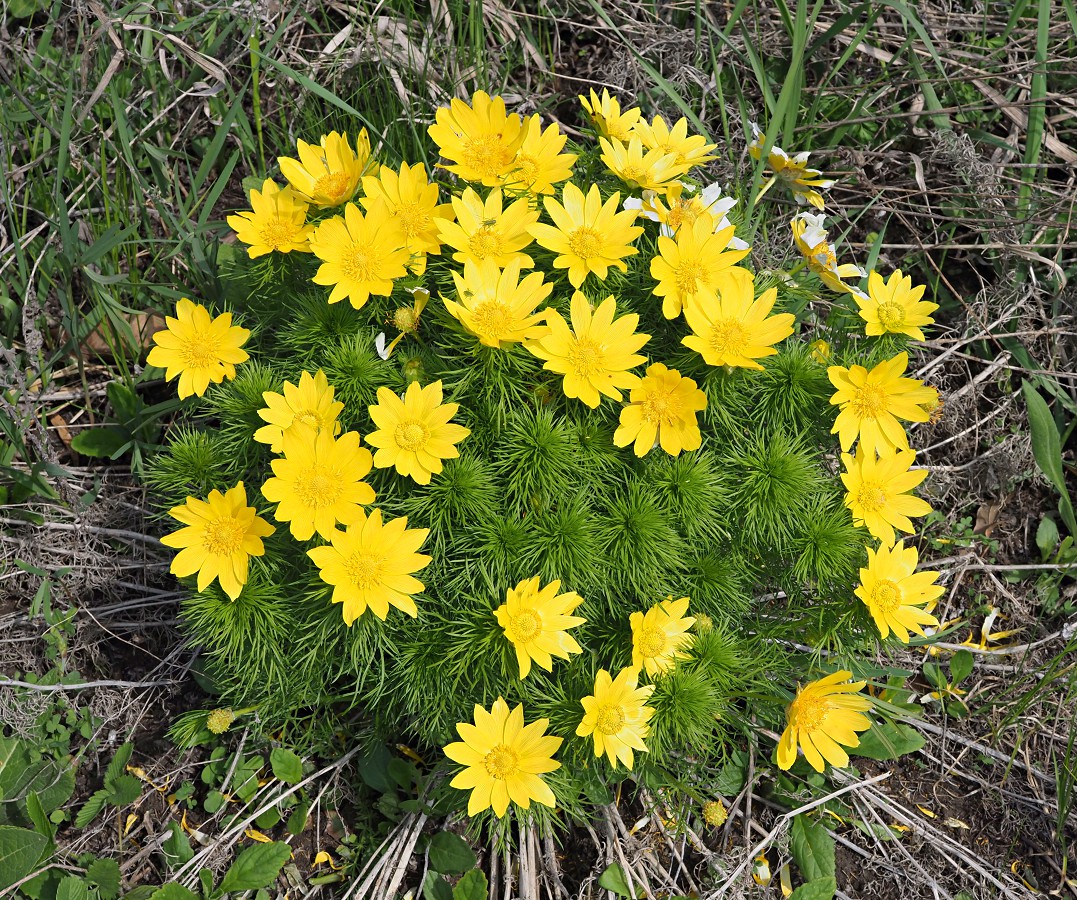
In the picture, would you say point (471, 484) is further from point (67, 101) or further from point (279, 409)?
point (67, 101)

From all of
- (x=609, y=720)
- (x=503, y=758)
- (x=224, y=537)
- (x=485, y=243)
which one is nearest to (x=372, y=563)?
(x=224, y=537)

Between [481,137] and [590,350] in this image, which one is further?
[481,137]

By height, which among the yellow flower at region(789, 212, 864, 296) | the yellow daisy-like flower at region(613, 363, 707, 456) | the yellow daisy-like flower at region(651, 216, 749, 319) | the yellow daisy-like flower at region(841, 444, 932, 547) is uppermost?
the yellow daisy-like flower at region(651, 216, 749, 319)

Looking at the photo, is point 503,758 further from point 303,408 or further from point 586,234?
point 586,234

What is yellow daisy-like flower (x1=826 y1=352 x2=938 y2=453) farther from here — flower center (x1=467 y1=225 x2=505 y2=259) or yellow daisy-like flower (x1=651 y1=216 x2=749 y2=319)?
flower center (x1=467 y1=225 x2=505 y2=259)

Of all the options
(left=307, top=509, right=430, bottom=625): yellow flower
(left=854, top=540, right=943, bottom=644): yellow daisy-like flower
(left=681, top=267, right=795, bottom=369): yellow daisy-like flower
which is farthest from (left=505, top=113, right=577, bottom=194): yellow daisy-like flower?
(left=854, top=540, right=943, bottom=644): yellow daisy-like flower

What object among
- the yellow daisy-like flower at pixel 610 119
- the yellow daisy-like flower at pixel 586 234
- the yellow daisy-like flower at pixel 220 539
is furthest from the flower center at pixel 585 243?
the yellow daisy-like flower at pixel 220 539

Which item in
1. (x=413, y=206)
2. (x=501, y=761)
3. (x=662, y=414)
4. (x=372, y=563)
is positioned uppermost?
(x=413, y=206)
